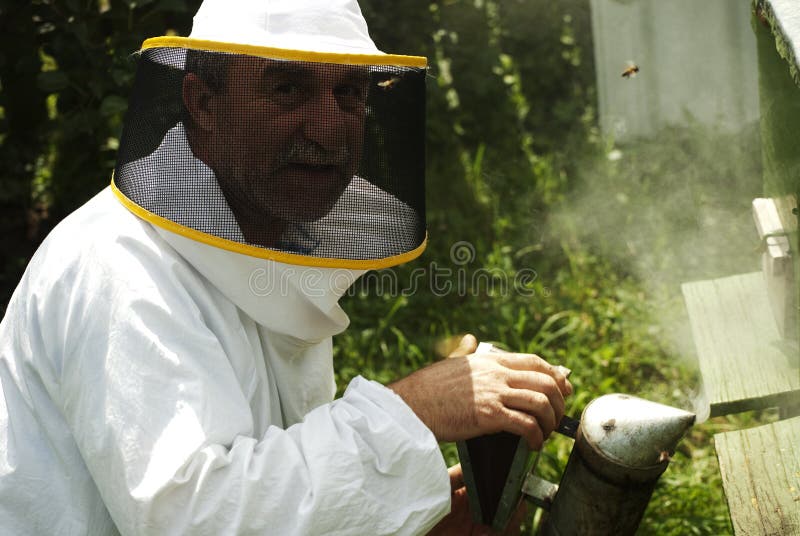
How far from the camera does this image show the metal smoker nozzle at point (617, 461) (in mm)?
1735

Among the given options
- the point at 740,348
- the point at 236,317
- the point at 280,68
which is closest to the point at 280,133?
the point at 280,68

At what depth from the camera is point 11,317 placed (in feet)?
6.23

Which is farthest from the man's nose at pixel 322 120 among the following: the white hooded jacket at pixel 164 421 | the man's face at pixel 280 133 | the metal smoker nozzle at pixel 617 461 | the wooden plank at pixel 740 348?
the wooden plank at pixel 740 348

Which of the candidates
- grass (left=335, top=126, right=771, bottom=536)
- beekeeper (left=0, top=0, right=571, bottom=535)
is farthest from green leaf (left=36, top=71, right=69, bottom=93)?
beekeeper (left=0, top=0, right=571, bottom=535)

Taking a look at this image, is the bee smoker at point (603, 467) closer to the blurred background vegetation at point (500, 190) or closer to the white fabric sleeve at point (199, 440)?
the white fabric sleeve at point (199, 440)

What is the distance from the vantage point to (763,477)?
6.57ft

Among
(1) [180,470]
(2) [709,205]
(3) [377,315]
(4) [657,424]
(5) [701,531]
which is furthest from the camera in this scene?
(3) [377,315]

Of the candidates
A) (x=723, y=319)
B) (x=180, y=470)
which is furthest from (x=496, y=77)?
(x=180, y=470)

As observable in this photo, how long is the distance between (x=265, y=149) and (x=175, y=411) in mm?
549

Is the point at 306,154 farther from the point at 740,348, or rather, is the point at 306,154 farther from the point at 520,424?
the point at 740,348

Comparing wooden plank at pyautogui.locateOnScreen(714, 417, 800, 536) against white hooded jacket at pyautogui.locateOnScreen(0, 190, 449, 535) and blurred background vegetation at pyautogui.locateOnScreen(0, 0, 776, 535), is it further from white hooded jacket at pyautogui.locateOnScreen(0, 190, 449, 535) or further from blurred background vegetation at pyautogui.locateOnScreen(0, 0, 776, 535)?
blurred background vegetation at pyautogui.locateOnScreen(0, 0, 776, 535)

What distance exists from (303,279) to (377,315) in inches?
92.2

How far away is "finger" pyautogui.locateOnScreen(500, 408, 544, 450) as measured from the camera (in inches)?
70.8

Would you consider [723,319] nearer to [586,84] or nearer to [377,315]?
[377,315]
